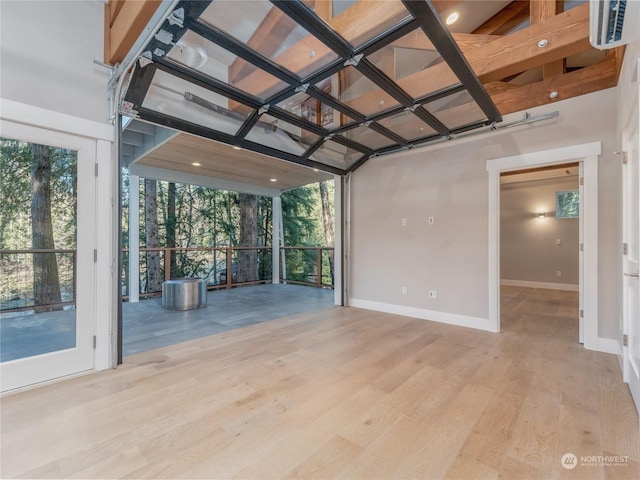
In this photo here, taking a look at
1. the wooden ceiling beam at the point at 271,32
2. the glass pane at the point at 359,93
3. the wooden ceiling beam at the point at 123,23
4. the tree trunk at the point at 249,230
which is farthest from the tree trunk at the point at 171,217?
the wooden ceiling beam at the point at 271,32

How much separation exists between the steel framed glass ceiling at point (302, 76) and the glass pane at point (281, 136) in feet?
0.04

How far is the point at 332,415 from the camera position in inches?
73.9

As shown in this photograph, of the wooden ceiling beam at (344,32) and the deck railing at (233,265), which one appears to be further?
the deck railing at (233,265)

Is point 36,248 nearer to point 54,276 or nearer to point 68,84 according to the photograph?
point 54,276

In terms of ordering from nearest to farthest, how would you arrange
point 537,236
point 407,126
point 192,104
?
point 192,104
point 407,126
point 537,236

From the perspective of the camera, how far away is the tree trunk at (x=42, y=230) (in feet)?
7.57

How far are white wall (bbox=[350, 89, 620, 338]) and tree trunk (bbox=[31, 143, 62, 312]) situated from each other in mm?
3872

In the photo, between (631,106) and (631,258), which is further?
(631,258)

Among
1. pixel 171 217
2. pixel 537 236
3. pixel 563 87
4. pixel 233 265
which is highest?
pixel 563 87

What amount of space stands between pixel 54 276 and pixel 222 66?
2.22 metres

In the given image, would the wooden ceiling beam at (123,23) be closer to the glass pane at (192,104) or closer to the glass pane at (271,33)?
the glass pane at (192,104)

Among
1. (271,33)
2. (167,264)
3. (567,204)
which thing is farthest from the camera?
(567,204)

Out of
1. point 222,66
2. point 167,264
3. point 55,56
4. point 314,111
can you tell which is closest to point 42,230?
point 55,56

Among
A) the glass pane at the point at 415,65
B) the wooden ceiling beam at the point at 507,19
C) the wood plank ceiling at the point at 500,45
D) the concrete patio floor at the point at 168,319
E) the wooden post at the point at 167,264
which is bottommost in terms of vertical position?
the concrete patio floor at the point at 168,319
